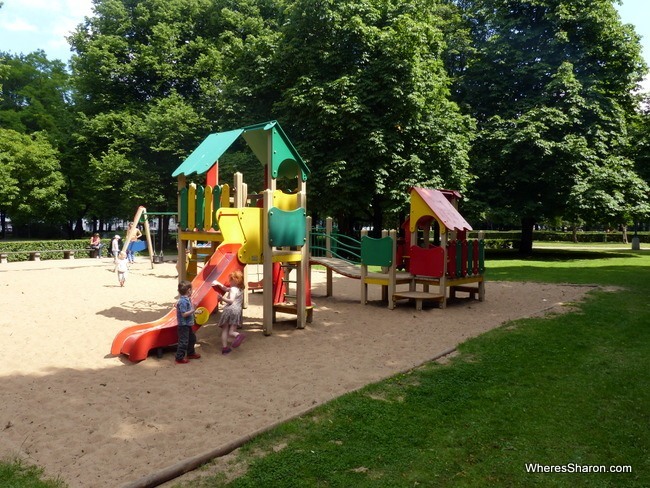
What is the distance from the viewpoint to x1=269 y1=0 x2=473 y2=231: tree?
2389 cm

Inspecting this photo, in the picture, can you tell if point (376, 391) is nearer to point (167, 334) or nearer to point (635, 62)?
point (167, 334)

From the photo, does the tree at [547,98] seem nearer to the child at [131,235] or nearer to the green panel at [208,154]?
the child at [131,235]

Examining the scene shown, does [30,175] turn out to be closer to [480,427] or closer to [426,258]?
[426,258]

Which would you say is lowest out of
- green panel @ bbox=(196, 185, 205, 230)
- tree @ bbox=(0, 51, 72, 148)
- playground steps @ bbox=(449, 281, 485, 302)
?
playground steps @ bbox=(449, 281, 485, 302)

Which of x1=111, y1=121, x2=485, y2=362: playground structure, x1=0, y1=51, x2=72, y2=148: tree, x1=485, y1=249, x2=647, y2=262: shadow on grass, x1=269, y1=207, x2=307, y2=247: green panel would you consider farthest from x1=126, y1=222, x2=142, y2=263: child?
x1=0, y1=51, x2=72, y2=148: tree

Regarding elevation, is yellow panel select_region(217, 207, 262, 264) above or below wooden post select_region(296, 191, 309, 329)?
above

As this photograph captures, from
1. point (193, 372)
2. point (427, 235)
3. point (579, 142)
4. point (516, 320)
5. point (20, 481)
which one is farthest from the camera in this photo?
point (579, 142)

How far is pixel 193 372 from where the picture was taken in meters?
7.48

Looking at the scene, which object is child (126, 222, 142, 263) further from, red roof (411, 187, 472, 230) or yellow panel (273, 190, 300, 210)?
red roof (411, 187, 472, 230)

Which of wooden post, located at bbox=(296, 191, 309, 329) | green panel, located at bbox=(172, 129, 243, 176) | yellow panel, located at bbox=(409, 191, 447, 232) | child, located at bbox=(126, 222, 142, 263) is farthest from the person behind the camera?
child, located at bbox=(126, 222, 142, 263)

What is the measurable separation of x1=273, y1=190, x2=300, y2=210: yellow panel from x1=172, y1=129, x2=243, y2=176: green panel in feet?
4.65

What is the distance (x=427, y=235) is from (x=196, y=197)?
6.37 m

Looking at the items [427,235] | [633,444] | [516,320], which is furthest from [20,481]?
[427,235]

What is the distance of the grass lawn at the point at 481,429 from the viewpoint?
436cm
